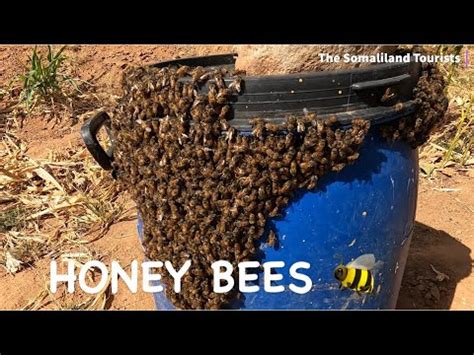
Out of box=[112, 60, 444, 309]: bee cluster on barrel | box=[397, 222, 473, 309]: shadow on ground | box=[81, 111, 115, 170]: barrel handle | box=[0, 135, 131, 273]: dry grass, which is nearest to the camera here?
box=[112, 60, 444, 309]: bee cluster on barrel

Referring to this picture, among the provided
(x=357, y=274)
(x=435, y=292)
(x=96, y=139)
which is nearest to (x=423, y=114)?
(x=357, y=274)

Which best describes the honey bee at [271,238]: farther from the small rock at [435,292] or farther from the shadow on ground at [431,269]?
the small rock at [435,292]

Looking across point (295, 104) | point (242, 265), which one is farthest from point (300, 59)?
Answer: point (242, 265)

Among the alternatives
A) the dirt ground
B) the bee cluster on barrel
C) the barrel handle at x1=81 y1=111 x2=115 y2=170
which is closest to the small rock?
the dirt ground

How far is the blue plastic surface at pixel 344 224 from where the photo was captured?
214cm

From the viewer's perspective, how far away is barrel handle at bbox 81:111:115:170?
2416mm

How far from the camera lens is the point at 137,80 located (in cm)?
230

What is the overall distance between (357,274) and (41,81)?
542 cm

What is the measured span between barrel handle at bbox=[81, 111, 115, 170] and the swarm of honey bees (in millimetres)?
1328

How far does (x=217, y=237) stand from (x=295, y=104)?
62cm

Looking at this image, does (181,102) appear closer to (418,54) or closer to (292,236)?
(292,236)

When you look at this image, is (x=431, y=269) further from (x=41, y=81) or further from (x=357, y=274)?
(x=41, y=81)

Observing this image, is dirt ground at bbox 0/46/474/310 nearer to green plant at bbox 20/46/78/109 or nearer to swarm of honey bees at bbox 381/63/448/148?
green plant at bbox 20/46/78/109

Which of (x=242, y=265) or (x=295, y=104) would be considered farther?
(x=242, y=265)
